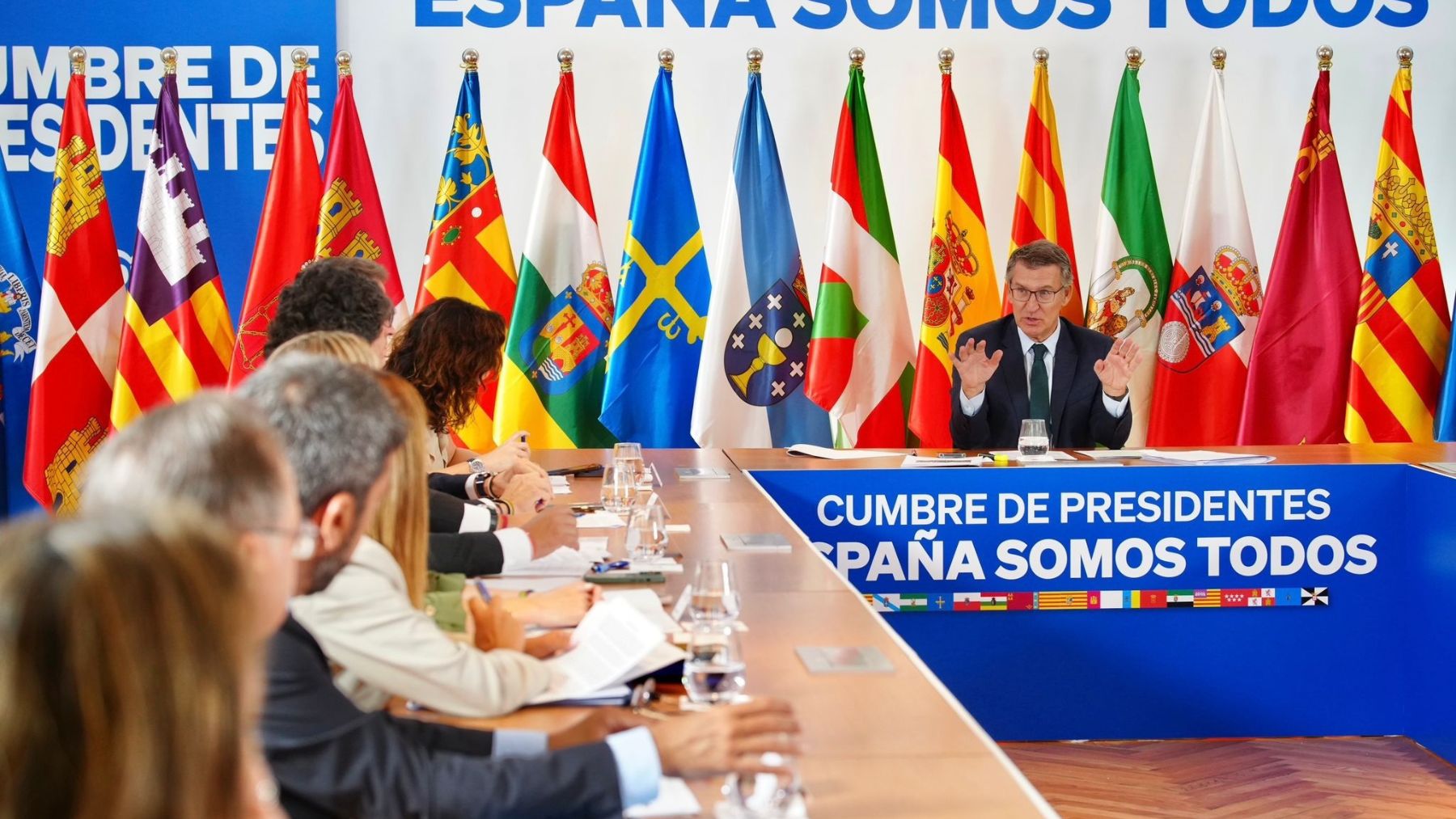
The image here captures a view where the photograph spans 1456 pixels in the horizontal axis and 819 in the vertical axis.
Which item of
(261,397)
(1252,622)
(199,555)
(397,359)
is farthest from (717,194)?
(199,555)

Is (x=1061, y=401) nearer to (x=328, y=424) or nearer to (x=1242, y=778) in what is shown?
(x=1242, y=778)

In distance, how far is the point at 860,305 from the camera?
5.39 m

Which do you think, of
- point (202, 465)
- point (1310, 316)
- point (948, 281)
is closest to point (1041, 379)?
point (948, 281)

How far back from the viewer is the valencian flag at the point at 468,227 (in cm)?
525

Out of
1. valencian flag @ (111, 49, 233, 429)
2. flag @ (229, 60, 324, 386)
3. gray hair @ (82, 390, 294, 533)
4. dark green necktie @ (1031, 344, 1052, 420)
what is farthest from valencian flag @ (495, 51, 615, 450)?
gray hair @ (82, 390, 294, 533)

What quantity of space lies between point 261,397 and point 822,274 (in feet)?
13.2

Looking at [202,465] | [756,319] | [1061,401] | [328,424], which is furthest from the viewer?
[756,319]

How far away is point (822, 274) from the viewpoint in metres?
5.37

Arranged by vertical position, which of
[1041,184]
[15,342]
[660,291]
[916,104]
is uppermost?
[916,104]

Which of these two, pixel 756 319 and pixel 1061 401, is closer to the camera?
pixel 1061 401

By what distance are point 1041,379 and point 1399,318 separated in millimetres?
1571

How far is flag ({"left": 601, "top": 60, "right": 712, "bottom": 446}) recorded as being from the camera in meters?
5.36

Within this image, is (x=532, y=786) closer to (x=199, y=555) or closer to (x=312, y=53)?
(x=199, y=555)

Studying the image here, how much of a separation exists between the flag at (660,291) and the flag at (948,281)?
0.85 metres
